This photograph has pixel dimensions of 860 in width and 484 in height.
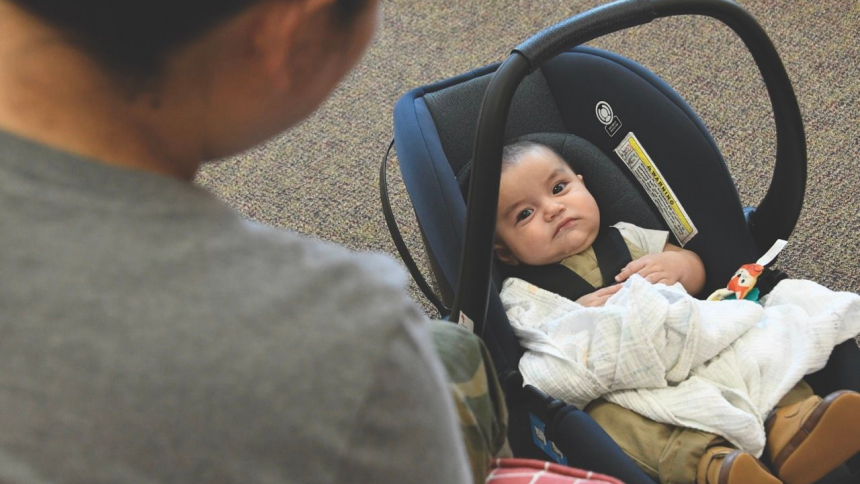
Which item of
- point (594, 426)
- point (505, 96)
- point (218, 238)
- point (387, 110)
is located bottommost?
point (594, 426)

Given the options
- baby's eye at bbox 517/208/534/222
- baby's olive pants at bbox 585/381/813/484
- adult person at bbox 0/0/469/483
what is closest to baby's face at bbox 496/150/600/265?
baby's eye at bbox 517/208/534/222

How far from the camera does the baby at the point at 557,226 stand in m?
1.24

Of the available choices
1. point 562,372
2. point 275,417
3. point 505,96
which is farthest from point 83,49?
point 562,372

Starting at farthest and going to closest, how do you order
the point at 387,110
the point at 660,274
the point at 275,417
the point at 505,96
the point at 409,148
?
the point at 387,110 → the point at 660,274 → the point at 409,148 → the point at 505,96 → the point at 275,417

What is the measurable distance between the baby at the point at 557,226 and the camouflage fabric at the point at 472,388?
1.83ft

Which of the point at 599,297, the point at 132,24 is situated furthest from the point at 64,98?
the point at 599,297

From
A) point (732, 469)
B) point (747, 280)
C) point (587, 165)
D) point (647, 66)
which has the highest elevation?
point (647, 66)

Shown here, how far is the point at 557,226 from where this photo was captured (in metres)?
1.25

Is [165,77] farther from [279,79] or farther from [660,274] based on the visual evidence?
[660,274]

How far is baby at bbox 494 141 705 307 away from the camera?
1239 millimetres

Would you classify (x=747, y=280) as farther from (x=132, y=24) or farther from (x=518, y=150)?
(x=132, y=24)

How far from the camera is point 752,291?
46.1 inches

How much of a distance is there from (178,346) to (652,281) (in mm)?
953

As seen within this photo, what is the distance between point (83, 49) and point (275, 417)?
0.69 ft
